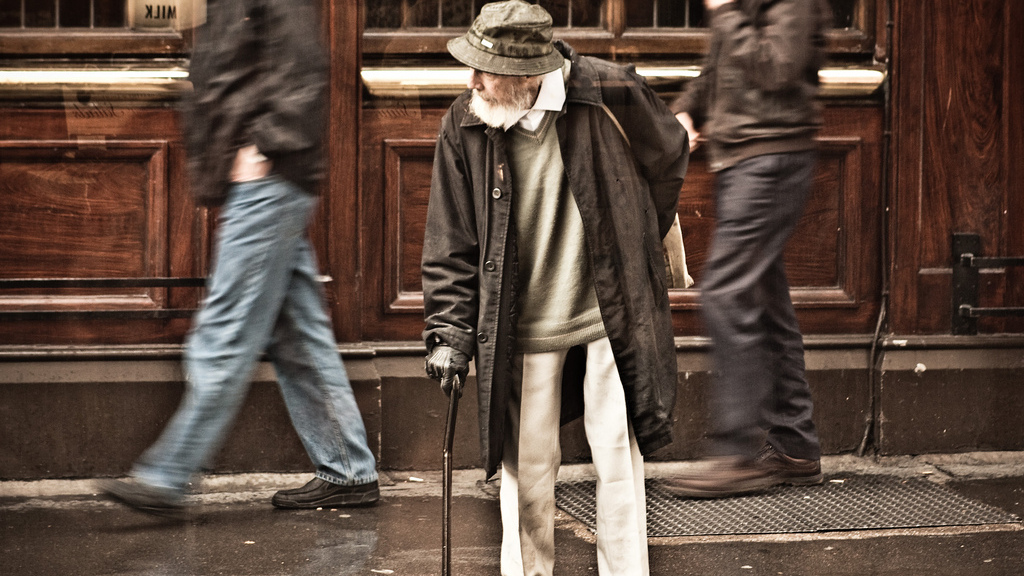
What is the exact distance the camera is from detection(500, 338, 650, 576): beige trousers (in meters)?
3.51

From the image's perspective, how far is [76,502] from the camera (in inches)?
191

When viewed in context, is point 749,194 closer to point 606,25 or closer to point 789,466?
point 789,466

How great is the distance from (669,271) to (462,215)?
2.33 feet

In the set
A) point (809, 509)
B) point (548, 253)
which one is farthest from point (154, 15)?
point (809, 509)

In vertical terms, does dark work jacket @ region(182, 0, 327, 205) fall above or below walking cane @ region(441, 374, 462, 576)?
above

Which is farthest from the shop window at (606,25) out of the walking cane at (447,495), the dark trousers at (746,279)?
the walking cane at (447,495)

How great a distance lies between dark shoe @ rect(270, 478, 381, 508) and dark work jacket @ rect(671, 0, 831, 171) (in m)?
1.77

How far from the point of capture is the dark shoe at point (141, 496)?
13.6ft

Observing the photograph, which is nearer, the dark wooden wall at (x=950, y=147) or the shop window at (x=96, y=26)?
the shop window at (x=96, y=26)

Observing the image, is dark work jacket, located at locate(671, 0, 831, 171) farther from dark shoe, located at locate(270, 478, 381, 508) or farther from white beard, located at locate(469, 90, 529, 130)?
dark shoe, located at locate(270, 478, 381, 508)

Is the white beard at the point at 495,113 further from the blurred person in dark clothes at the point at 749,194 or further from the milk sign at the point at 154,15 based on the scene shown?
the milk sign at the point at 154,15

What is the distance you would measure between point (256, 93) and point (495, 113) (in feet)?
3.70

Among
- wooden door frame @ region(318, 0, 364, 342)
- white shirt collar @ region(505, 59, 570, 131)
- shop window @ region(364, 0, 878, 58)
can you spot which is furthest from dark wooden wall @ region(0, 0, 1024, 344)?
white shirt collar @ region(505, 59, 570, 131)

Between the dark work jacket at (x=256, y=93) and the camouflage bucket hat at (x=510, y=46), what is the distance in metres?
0.92
